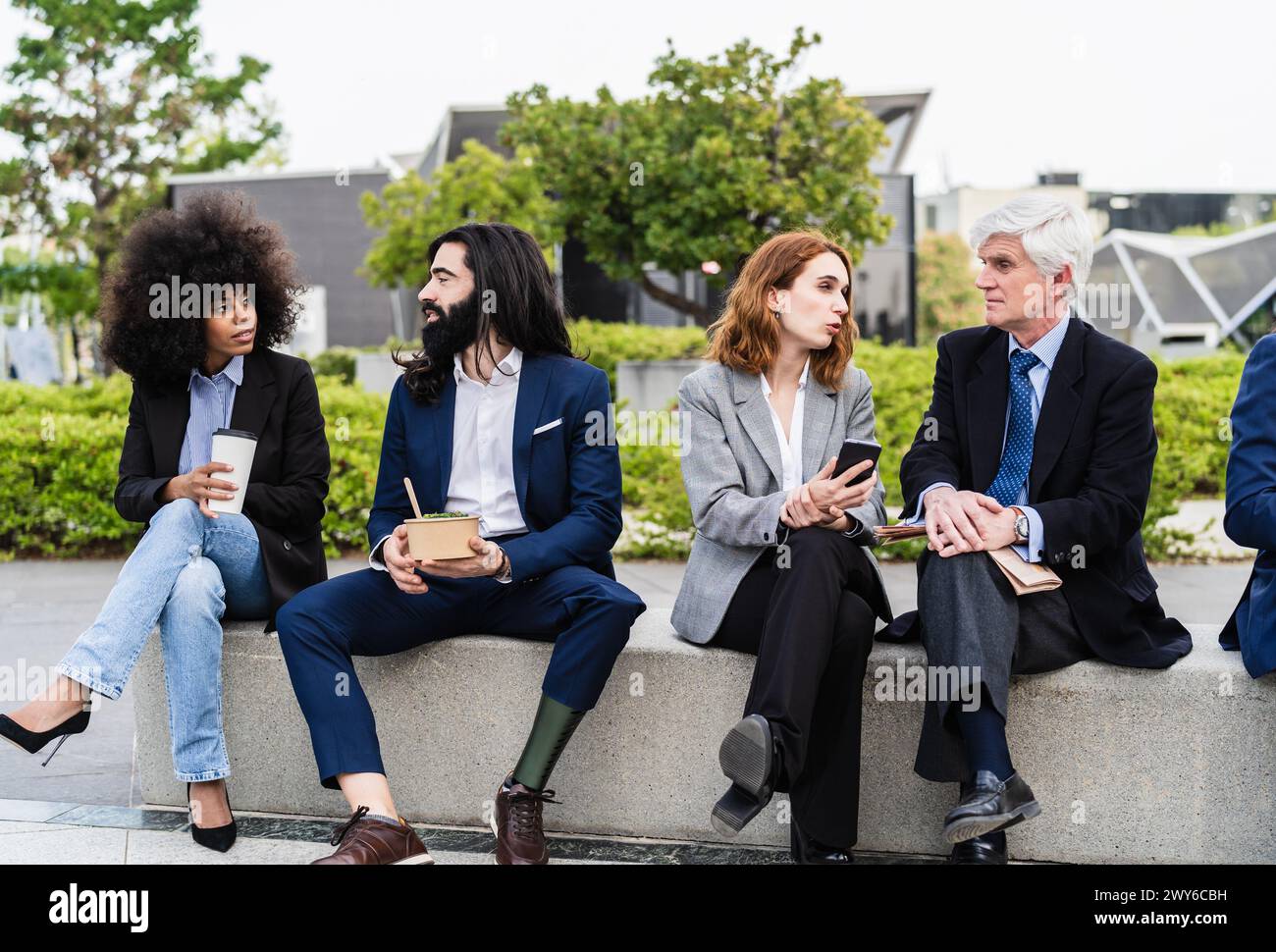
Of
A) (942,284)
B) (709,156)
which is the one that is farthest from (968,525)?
(942,284)

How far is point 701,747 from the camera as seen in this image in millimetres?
3494

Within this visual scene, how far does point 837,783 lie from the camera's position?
3.20 metres

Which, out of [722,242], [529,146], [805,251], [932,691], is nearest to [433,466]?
[805,251]

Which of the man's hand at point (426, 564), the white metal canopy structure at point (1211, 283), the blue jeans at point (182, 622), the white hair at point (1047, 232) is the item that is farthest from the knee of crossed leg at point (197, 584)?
the white metal canopy structure at point (1211, 283)

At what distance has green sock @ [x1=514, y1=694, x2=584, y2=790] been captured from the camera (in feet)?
10.6

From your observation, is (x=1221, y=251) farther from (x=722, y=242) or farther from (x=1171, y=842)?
(x=1171, y=842)

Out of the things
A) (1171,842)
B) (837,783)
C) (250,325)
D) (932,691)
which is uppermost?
(250,325)

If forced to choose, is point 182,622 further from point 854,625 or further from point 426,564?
point 854,625

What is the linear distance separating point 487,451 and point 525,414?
167 millimetres

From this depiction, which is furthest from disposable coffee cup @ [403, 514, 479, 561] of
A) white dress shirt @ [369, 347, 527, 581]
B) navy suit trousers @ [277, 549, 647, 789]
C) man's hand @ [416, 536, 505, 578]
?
white dress shirt @ [369, 347, 527, 581]

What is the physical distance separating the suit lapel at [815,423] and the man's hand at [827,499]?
0.30m

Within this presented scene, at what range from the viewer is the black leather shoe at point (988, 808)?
291 cm

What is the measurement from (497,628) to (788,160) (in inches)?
437

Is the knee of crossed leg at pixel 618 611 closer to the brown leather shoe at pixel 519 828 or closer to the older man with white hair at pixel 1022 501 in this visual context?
the brown leather shoe at pixel 519 828
